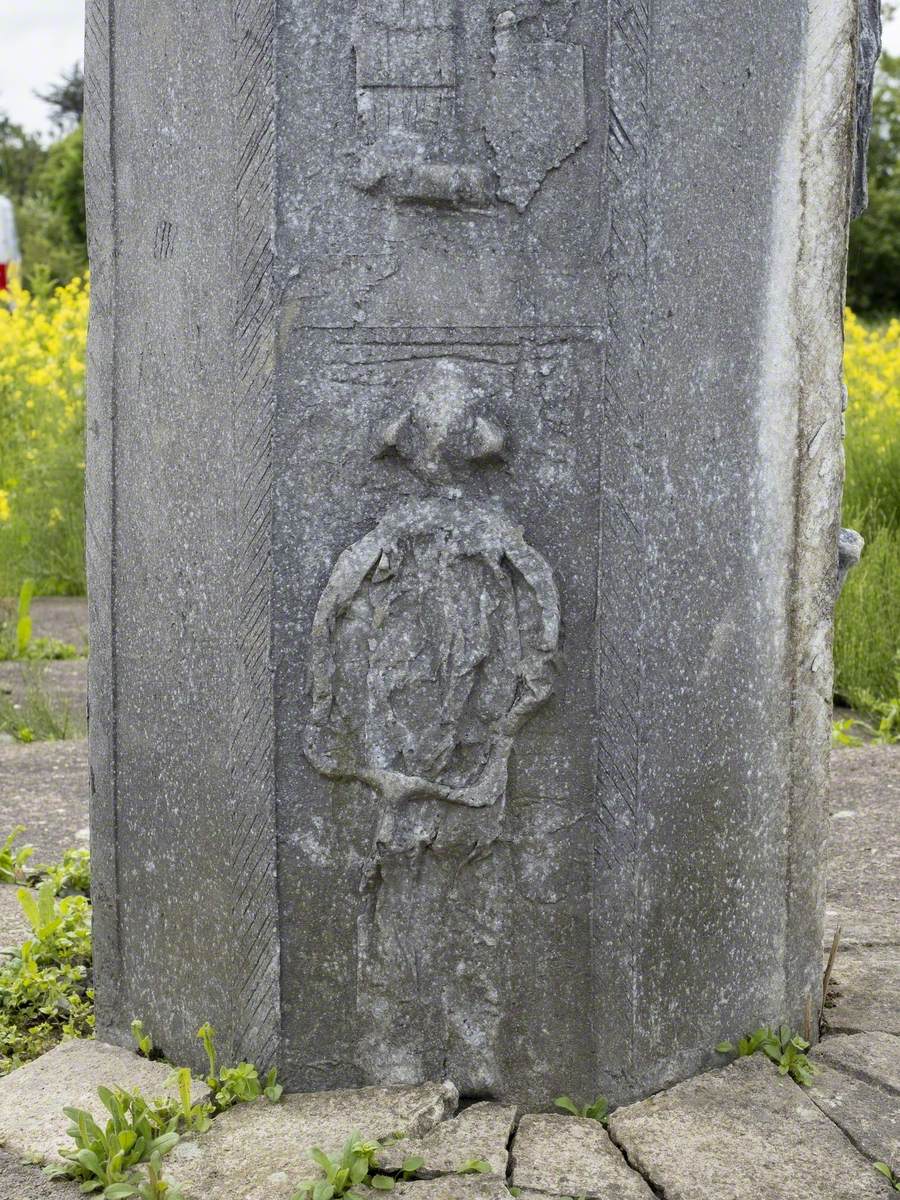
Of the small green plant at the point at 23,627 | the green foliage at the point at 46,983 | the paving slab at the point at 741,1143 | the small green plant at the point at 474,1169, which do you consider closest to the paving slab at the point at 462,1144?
the small green plant at the point at 474,1169

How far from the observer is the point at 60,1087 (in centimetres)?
235

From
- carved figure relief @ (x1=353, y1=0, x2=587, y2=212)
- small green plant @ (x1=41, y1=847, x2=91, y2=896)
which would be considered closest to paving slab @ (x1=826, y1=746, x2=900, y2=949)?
carved figure relief @ (x1=353, y1=0, x2=587, y2=212)

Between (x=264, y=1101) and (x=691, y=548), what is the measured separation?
1.13 m

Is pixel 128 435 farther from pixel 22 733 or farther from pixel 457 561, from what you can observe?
pixel 22 733

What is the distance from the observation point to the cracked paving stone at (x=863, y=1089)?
2.15 metres

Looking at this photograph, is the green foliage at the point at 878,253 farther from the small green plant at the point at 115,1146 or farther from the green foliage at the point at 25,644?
the small green plant at the point at 115,1146

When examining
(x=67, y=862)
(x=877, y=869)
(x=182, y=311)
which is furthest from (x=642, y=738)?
(x=67, y=862)

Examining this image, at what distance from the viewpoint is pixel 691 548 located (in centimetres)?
222

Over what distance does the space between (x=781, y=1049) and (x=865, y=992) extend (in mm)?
400

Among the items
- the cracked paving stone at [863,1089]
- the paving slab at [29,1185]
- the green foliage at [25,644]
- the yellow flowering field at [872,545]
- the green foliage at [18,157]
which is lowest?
the paving slab at [29,1185]

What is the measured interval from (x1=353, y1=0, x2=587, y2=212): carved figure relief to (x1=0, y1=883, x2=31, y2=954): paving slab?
1883 millimetres

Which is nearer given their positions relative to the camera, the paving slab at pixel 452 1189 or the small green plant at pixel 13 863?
the paving slab at pixel 452 1189

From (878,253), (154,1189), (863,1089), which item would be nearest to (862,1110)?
(863,1089)

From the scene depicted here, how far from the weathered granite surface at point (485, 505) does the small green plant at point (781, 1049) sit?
4cm
